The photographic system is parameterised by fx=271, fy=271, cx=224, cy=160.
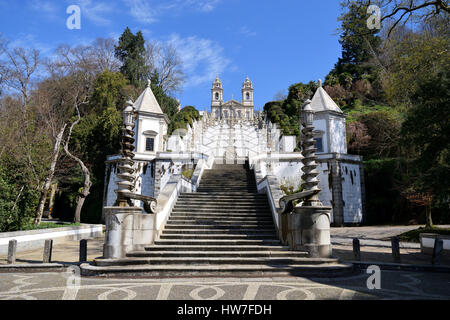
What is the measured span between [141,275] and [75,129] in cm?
2536

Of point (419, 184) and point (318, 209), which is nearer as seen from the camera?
point (318, 209)

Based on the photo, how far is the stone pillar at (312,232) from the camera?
730 cm

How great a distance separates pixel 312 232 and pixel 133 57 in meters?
41.3

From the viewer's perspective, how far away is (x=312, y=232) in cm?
739

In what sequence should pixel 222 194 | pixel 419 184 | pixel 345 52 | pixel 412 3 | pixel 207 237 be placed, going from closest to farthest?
pixel 207 237, pixel 419 184, pixel 412 3, pixel 222 194, pixel 345 52

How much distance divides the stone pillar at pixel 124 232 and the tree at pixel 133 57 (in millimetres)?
31824

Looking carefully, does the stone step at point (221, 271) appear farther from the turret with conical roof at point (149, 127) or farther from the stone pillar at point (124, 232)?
the turret with conical roof at point (149, 127)

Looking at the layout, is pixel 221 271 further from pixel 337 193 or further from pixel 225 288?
pixel 337 193

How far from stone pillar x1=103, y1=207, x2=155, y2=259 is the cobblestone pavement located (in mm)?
1000

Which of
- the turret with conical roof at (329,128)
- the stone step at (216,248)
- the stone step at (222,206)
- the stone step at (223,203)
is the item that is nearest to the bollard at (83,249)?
the stone step at (216,248)

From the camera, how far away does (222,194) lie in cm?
1194

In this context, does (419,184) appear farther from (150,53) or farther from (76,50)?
(150,53)

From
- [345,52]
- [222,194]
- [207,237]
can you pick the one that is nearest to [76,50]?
[222,194]

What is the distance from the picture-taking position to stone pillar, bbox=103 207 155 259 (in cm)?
714
